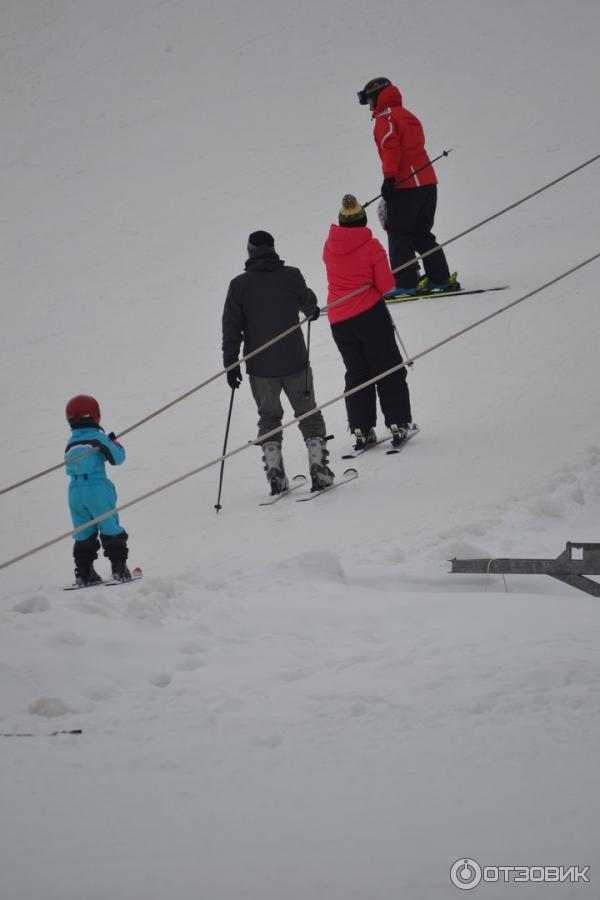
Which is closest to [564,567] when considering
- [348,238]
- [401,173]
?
[348,238]

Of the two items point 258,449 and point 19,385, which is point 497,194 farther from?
point 258,449

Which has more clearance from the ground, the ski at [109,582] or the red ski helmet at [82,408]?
the red ski helmet at [82,408]

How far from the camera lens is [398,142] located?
10430 millimetres

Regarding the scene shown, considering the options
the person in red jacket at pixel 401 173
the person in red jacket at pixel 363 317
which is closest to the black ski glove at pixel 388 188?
the person in red jacket at pixel 401 173

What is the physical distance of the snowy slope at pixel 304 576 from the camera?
2.92 m

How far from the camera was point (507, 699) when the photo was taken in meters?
3.67

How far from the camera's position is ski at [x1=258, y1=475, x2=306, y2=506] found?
7.69 metres

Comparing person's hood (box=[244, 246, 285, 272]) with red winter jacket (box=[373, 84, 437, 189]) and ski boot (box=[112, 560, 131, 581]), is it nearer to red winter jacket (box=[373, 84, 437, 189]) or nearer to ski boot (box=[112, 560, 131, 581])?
ski boot (box=[112, 560, 131, 581])

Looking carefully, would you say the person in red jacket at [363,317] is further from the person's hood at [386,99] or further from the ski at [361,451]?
the person's hood at [386,99]

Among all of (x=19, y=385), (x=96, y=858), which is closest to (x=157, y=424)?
(x=19, y=385)

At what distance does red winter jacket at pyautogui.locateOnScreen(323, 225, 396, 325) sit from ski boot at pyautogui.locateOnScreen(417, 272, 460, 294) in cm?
361

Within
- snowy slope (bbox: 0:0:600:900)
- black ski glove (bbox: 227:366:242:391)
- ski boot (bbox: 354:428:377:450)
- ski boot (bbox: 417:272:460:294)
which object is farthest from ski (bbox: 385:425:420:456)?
ski boot (bbox: 417:272:460:294)

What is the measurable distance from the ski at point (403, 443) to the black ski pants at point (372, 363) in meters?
0.14

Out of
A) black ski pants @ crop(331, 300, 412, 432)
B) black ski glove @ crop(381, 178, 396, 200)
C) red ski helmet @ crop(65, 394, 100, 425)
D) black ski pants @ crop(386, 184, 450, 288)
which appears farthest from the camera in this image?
black ski pants @ crop(386, 184, 450, 288)
